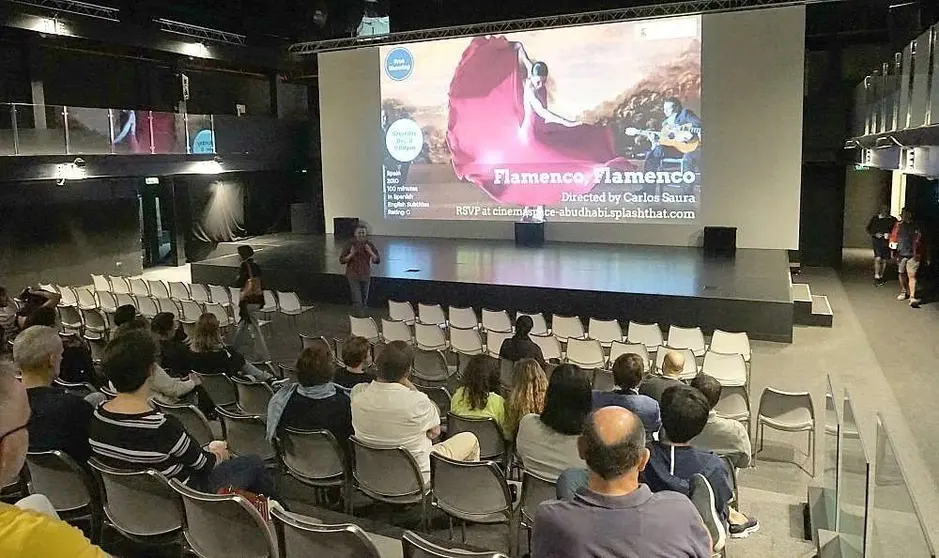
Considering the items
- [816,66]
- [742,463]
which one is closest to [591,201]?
[816,66]

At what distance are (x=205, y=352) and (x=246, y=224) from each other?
15.2m

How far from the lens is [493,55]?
47.8ft

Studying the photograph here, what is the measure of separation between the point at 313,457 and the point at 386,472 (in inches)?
19.0

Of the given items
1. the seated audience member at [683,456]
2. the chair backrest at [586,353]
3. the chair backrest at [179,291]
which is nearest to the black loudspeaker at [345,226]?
the chair backrest at [179,291]

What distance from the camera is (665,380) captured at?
15.0 feet

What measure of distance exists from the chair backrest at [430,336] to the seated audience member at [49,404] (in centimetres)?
462

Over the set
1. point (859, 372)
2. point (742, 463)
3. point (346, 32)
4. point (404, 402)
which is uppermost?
point (346, 32)

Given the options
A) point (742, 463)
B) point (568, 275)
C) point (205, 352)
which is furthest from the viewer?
point (568, 275)

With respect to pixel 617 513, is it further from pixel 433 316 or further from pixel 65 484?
pixel 433 316

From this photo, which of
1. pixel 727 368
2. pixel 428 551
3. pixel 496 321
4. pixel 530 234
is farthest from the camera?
pixel 530 234

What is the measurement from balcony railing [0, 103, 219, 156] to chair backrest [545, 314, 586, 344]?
9407mm

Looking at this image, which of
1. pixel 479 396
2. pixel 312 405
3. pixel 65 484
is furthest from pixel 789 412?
pixel 65 484

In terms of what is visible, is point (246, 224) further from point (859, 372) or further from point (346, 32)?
point (859, 372)

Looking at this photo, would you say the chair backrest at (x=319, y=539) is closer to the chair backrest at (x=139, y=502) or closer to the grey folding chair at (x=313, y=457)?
the chair backrest at (x=139, y=502)
